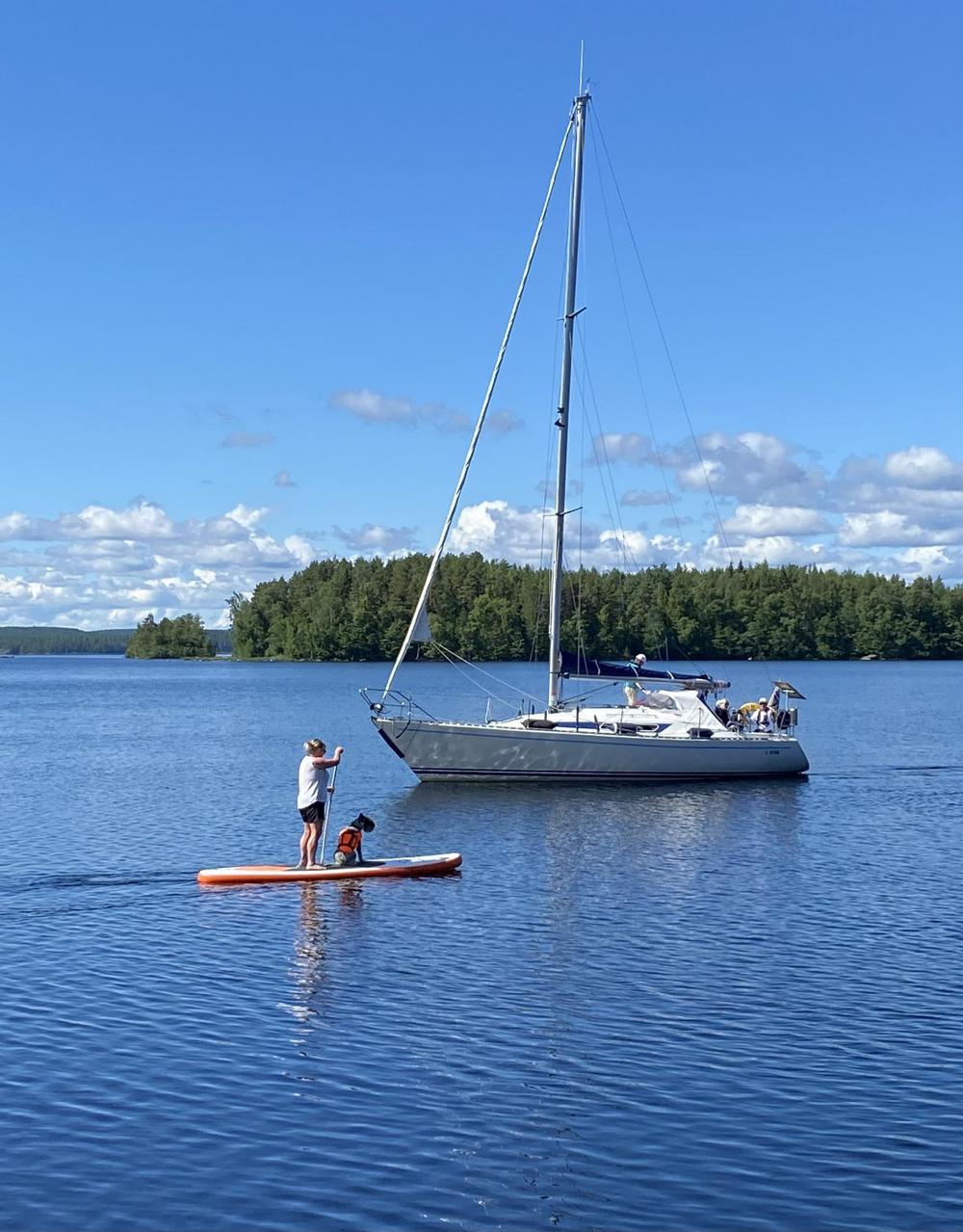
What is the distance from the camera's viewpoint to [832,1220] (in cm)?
1285

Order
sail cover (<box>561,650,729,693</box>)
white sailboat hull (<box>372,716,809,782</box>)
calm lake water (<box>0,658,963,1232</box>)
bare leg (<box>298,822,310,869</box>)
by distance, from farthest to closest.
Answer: sail cover (<box>561,650,729,693</box>) < white sailboat hull (<box>372,716,809,782</box>) < bare leg (<box>298,822,310,869</box>) < calm lake water (<box>0,658,963,1232</box>)

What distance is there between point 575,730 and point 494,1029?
2794 centimetres

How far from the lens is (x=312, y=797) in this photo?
95.3 feet

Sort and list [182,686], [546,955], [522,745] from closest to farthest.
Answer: [546,955], [522,745], [182,686]

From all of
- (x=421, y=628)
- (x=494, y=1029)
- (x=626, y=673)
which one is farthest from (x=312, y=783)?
(x=626, y=673)

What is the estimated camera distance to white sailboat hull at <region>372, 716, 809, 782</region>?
46031mm

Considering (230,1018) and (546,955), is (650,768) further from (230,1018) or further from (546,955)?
(230,1018)

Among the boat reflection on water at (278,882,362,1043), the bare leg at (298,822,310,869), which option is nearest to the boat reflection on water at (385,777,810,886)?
the bare leg at (298,822,310,869)

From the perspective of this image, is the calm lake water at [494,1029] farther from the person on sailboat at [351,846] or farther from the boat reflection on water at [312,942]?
the person on sailboat at [351,846]

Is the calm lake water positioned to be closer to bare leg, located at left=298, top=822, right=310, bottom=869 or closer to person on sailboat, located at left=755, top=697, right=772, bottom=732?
bare leg, located at left=298, top=822, right=310, bottom=869

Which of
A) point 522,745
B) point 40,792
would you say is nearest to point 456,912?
point 522,745

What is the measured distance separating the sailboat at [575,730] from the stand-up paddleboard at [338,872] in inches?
559

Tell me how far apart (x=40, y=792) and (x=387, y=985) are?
100ft

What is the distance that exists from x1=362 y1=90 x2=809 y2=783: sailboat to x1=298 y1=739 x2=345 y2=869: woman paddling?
49.2 feet
